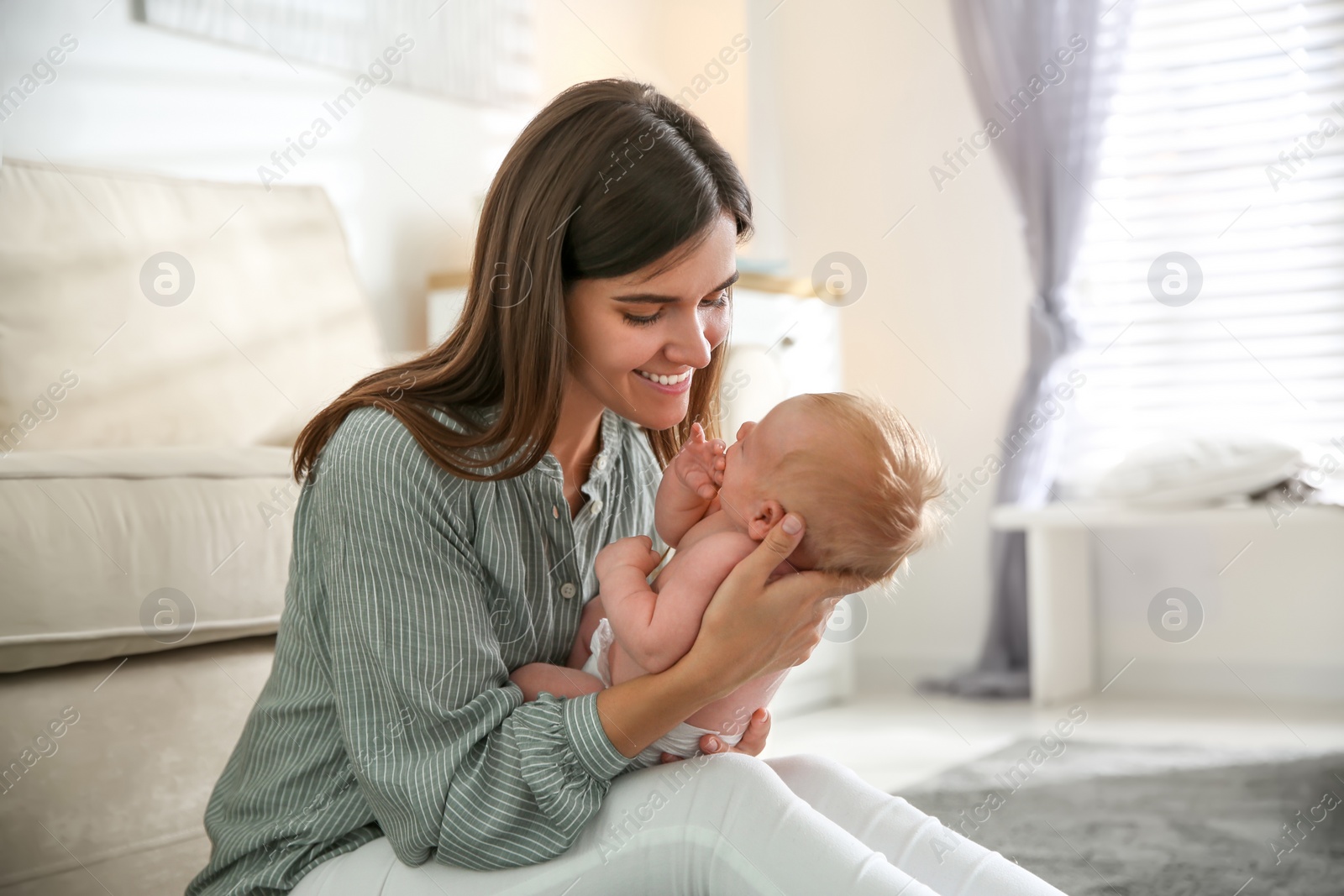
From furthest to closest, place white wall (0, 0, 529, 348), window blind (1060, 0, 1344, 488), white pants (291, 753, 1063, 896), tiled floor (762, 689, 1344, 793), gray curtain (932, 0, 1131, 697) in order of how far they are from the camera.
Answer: gray curtain (932, 0, 1131, 697) < window blind (1060, 0, 1344, 488) < tiled floor (762, 689, 1344, 793) < white wall (0, 0, 529, 348) < white pants (291, 753, 1063, 896)

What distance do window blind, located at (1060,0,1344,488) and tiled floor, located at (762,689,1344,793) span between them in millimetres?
689

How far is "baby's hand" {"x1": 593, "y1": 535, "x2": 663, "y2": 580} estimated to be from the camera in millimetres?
1017

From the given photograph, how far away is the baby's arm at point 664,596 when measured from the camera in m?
0.93

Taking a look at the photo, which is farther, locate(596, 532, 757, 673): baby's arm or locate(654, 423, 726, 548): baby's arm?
locate(654, 423, 726, 548): baby's arm

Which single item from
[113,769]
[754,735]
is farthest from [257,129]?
[754,735]

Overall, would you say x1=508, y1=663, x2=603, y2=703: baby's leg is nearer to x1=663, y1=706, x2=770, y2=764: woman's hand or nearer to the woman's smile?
x1=663, y1=706, x2=770, y2=764: woman's hand

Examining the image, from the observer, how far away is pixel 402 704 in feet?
2.90

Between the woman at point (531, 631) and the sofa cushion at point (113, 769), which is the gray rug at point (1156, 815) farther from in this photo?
the sofa cushion at point (113, 769)

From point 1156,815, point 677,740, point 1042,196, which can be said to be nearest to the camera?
point 677,740

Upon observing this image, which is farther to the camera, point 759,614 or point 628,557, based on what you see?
point 628,557

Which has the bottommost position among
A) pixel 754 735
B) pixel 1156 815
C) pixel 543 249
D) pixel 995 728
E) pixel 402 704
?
pixel 995 728

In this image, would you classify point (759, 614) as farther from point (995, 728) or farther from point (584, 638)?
point (995, 728)

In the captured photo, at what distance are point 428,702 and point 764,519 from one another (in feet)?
1.08

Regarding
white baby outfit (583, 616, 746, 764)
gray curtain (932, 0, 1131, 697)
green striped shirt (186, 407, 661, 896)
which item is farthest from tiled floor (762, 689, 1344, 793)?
green striped shirt (186, 407, 661, 896)
